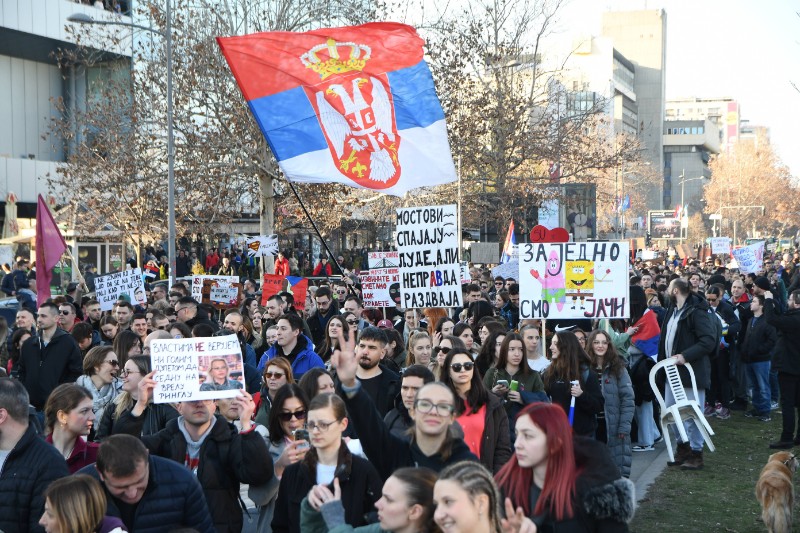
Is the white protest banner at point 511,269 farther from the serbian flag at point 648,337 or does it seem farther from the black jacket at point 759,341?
the serbian flag at point 648,337

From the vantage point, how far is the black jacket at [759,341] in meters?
14.5

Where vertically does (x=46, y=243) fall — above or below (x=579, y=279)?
above

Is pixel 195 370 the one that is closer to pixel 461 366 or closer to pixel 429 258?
pixel 461 366

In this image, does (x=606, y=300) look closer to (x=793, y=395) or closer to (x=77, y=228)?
(x=793, y=395)

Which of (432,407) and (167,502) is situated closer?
(167,502)

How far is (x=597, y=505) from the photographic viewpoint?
4391 millimetres

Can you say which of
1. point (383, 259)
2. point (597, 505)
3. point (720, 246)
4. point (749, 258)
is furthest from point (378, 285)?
point (720, 246)

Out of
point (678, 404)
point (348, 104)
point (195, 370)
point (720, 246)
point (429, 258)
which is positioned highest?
point (348, 104)

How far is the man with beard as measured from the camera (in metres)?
7.48

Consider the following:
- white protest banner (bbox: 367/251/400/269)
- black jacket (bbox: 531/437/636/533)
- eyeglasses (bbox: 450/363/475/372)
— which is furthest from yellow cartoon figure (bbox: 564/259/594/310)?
white protest banner (bbox: 367/251/400/269)

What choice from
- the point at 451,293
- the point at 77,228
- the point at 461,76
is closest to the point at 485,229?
the point at 461,76

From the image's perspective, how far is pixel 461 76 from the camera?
98.9 ft

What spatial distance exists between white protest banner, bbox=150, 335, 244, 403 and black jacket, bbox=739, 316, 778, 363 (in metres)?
10.3

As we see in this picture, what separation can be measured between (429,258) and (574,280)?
5.40 feet
